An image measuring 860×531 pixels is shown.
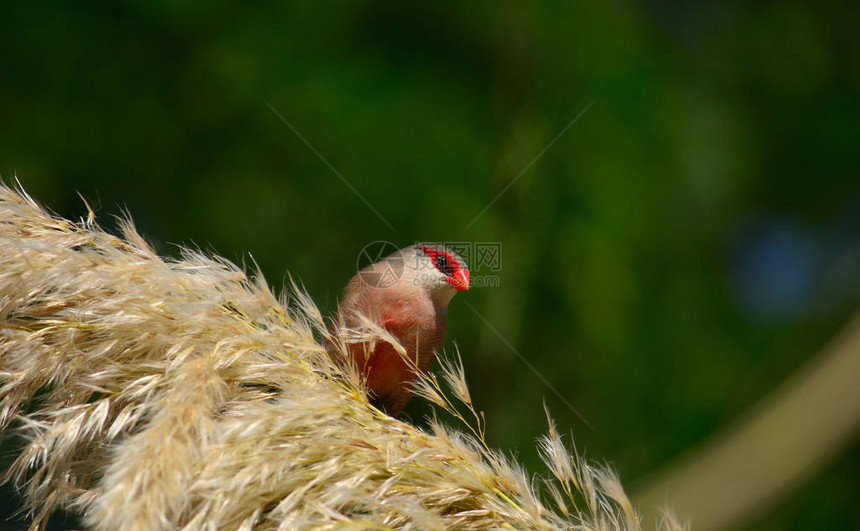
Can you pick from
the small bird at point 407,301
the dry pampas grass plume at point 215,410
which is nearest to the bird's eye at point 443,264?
the small bird at point 407,301

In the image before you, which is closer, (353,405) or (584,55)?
(353,405)

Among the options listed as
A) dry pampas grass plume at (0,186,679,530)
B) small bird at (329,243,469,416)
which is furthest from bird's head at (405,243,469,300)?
dry pampas grass plume at (0,186,679,530)

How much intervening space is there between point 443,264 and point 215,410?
84 centimetres

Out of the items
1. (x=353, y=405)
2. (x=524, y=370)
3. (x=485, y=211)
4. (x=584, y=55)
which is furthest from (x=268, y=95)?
(x=353, y=405)

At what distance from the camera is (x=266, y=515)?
0.98 metres

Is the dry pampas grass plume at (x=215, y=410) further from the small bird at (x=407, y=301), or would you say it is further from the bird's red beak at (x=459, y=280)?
the bird's red beak at (x=459, y=280)

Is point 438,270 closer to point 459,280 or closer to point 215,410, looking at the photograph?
point 459,280

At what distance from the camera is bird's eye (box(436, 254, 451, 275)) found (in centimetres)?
175

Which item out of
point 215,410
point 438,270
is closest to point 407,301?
point 438,270

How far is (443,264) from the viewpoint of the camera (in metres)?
1.75

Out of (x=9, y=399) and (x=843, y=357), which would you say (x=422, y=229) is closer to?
(x=843, y=357)

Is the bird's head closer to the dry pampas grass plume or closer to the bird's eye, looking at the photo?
the bird's eye

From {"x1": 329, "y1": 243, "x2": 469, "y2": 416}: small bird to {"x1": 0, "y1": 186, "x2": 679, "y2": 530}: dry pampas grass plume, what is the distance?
0.46m

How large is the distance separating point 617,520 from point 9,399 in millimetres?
1010
